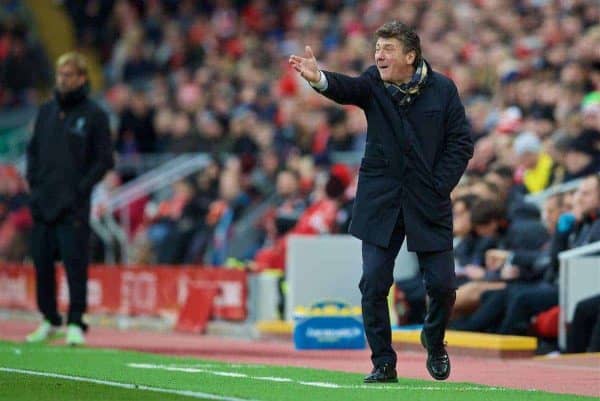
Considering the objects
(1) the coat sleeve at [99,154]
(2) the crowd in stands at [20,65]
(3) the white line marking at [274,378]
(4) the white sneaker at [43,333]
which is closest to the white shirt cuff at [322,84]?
(3) the white line marking at [274,378]

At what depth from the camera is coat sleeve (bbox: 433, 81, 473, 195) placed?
366 inches

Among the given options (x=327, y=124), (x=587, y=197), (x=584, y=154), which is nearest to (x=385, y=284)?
(x=587, y=197)

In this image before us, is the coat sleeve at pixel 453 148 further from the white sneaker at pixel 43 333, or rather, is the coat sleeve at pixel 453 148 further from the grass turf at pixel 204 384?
the white sneaker at pixel 43 333

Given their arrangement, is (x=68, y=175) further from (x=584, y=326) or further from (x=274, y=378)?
(x=584, y=326)

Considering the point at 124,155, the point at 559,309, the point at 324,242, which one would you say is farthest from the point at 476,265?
the point at 124,155

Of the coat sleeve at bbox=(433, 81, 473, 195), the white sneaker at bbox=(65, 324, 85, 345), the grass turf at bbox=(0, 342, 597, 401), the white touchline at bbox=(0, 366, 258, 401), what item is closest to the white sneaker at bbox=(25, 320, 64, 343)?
the white sneaker at bbox=(65, 324, 85, 345)

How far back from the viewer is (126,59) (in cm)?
2686

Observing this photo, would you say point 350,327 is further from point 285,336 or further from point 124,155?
point 124,155

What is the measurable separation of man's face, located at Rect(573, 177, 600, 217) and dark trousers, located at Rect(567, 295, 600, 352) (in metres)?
0.80

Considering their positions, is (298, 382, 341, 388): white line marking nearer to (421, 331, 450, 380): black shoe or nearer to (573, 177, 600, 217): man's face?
(421, 331, 450, 380): black shoe

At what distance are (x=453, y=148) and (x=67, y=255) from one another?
454 cm

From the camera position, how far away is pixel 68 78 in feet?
43.0

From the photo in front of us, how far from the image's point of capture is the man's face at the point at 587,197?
12.7m

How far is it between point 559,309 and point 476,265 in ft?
3.55
